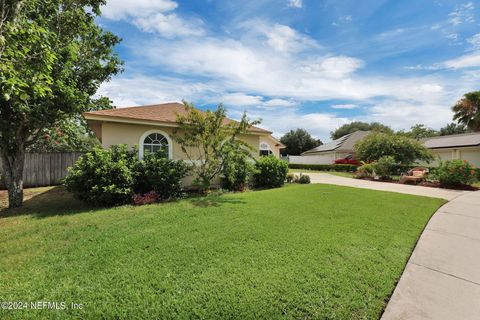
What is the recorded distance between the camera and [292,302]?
2.74 metres

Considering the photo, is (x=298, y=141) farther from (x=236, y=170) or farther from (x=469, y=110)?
(x=236, y=170)

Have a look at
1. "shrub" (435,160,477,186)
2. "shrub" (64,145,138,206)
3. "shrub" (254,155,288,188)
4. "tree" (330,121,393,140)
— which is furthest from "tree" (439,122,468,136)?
"shrub" (64,145,138,206)

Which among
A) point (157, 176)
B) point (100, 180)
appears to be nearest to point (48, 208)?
point (100, 180)

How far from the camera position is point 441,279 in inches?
130

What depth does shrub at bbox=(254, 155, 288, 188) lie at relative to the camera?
1204 cm

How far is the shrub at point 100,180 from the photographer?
7145mm

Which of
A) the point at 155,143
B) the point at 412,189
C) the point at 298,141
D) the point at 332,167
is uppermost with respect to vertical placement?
the point at 298,141

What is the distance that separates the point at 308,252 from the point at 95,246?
4033 mm

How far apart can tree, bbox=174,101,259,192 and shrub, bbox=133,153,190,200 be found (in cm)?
128

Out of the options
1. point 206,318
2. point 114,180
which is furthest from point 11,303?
point 114,180

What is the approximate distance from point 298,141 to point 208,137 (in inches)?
1612

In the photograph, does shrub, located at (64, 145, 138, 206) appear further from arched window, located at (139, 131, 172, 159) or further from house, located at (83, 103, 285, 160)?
arched window, located at (139, 131, 172, 159)

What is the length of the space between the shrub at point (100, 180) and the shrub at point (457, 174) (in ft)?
53.6

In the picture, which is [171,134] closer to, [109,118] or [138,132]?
[138,132]
